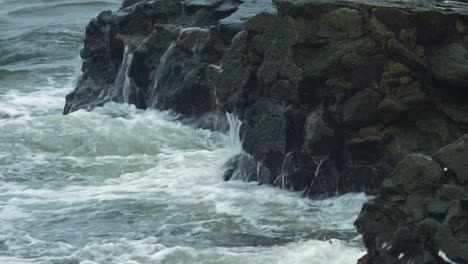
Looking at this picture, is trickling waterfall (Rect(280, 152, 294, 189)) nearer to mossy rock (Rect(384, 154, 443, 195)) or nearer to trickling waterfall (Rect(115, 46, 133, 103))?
mossy rock (Rect(384, 154, 443, 195))

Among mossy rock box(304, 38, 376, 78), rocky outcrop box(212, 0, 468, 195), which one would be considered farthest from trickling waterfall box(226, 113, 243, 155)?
mossy rock box(304, 38, 376, 78)

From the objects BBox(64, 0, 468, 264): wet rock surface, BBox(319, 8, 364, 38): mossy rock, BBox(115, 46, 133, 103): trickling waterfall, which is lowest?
BBox(115, 46, 133, 103): trickling waterfall

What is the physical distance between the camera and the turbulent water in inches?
456

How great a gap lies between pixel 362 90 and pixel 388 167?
1082 mm

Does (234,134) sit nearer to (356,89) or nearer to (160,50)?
(356,89)

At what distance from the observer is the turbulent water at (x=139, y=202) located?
11578 mm

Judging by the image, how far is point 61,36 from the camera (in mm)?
30000

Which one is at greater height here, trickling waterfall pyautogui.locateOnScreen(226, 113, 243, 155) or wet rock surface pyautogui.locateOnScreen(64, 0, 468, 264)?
wet rock surface pyautogui.locateOnScreen(64, 0, 468, 264)

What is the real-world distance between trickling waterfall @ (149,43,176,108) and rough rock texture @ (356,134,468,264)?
32.3 feet

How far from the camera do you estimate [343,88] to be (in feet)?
43.8

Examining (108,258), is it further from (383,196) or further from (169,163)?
(169,163)

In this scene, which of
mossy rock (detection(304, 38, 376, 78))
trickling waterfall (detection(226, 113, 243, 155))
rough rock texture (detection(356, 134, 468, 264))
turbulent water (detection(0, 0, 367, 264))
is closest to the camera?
rough rock texture (detection(356, 134, 468, 264))

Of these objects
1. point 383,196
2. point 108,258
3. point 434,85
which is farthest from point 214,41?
point 383,196

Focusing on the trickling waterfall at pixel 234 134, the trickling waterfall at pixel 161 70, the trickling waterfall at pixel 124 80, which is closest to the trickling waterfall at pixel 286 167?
the trickling waterfall at pixel 234 134
